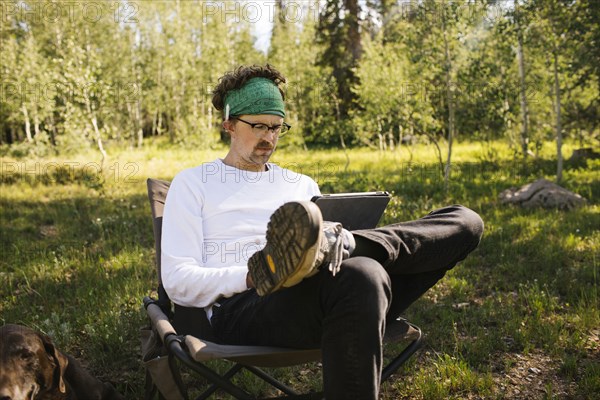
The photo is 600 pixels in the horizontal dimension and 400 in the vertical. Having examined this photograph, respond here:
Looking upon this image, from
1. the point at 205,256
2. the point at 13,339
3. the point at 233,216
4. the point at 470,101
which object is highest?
the point at 470,101

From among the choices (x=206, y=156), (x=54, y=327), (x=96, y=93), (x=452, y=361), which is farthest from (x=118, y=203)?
(x=206, y=156)

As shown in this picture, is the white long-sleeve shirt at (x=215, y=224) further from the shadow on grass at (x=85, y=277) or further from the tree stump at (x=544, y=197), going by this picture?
the tree stump at (x=544, y=197)

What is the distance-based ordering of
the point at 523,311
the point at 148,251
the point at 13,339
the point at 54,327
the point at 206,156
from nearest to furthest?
1. the point at 13,339
2. the point at 54,327
3. the point at 523,311
4. the point at 148,251
5. the point at 206,156

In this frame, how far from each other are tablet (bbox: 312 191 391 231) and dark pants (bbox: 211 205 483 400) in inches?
9.3

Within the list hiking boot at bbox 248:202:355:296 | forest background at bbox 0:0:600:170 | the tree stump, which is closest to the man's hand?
hiking boot at bbox 248:202:355:296

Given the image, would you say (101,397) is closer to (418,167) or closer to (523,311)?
(523,311)

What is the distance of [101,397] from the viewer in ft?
7.50

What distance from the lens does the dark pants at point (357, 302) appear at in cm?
170

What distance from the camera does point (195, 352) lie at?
1822 mm

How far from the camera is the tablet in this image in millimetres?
2119

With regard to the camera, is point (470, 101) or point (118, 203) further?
point (470, 101)

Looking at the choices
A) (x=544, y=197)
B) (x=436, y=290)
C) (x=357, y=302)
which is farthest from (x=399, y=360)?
(x=544, y=197)

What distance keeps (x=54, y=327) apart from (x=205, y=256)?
1.62 m

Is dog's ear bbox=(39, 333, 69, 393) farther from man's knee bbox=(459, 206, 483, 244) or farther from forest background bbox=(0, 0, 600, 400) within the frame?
man's knee bbox=(459, 206, 483, 244)
